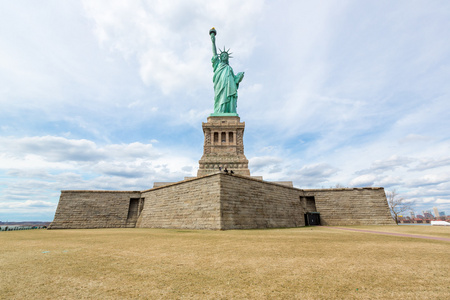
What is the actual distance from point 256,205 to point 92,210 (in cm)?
1906

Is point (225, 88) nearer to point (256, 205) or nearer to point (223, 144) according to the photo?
point (223, 144)

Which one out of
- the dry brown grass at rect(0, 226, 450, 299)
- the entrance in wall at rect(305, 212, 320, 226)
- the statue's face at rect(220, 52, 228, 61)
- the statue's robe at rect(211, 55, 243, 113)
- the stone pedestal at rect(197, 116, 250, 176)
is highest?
the statue's face at rect(220, 52, 228, 61)

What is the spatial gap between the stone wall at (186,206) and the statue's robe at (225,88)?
26.4 m

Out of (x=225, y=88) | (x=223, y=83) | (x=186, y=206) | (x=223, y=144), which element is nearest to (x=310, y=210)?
(x=186, y=206)

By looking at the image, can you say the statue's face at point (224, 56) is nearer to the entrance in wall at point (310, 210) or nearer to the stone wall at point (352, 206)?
the stone wall at point (352, 206)

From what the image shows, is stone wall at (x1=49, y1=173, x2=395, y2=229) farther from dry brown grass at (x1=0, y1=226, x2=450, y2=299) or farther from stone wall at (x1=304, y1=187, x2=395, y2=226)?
dry brown grass at (x1=0, y1=226, x2=450, y2=299)

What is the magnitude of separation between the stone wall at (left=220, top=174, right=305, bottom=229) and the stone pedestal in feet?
43.4

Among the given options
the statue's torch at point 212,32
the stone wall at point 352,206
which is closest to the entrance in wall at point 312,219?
the stone wall at point 352,206

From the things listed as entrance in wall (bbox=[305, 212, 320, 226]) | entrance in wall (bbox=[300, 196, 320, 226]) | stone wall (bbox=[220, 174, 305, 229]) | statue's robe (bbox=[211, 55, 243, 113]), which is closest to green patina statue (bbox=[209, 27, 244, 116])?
statue's robe (bbox=[211, 55, 243, 113])

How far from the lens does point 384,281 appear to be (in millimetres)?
3176

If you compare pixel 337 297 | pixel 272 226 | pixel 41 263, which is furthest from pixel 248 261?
pixel 272 226

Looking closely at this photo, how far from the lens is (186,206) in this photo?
16.9 m

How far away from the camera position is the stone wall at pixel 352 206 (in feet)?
71.9

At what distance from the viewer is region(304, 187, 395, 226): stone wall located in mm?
21906
